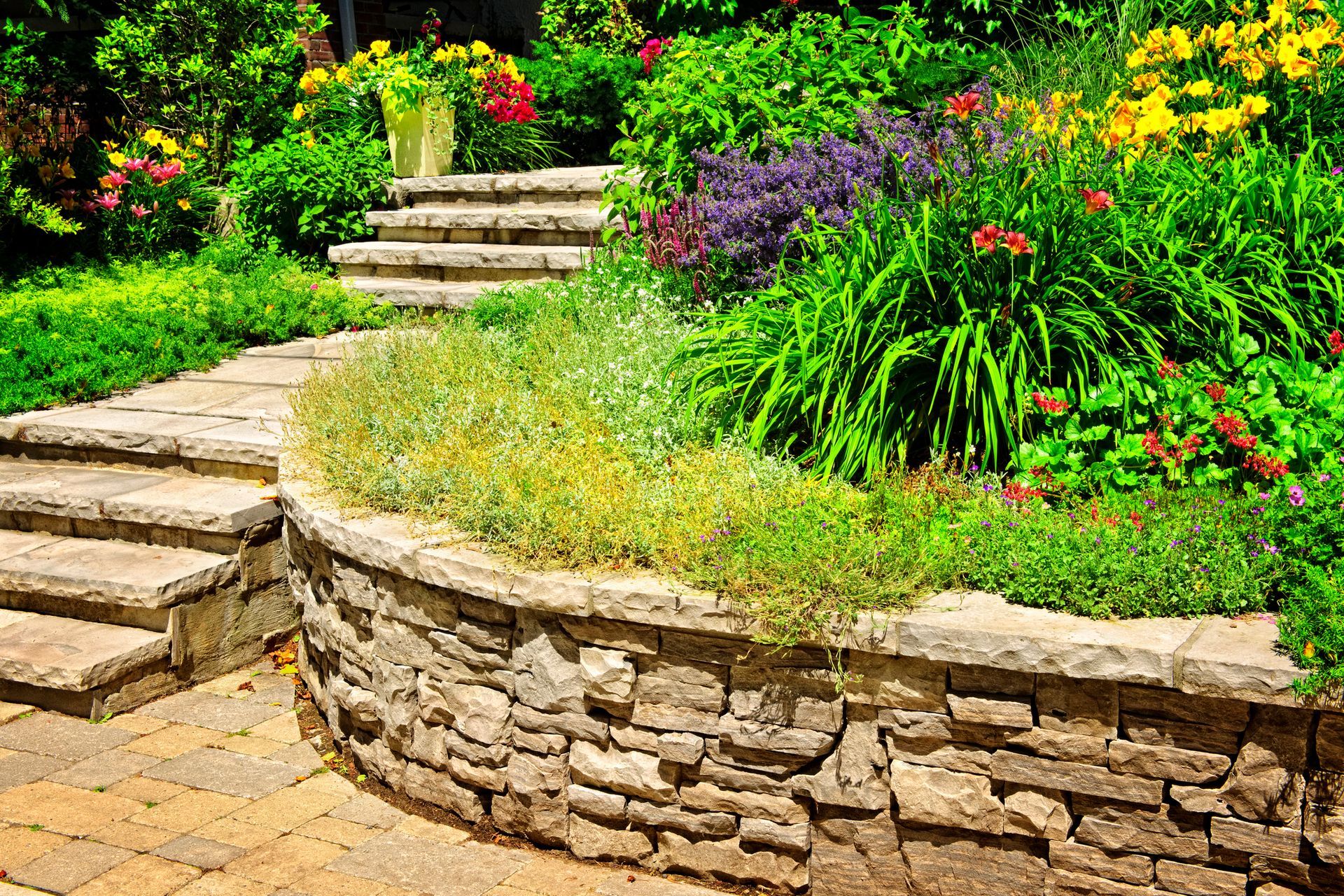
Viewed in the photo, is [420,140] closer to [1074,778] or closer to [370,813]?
[370,813]

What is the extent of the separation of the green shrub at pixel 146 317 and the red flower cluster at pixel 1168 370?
461 cm

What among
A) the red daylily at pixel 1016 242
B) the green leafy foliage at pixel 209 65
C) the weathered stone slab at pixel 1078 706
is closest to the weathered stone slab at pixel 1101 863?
the weathered stone slab at pixel 1078 706

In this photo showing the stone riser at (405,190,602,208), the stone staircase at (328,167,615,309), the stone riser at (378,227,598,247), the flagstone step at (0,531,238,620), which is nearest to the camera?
the flagstone step at (0,531,238,620)

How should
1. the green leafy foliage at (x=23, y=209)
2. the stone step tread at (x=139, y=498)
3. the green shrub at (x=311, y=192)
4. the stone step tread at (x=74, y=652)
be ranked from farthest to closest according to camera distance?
the green shrub at (x=311, y=192), the green leafy foliage at (x=23, y=209), the stone step tread at (x=139, y=498), the stone step tread at (x=74, y=652)

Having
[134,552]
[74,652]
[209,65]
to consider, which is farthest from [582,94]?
[74,652]

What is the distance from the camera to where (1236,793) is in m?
2.61

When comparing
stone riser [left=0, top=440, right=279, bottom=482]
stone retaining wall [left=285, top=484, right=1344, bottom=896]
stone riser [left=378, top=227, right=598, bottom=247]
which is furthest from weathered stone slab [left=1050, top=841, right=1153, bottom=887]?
stone riser [left=378, top=227, right=598, bottom=247]

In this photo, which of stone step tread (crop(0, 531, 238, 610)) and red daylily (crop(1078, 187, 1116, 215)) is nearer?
red daylily (crop(1078, 187, 1116, 215))

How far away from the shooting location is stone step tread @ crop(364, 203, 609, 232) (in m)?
6.92

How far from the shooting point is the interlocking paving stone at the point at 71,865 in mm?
3098

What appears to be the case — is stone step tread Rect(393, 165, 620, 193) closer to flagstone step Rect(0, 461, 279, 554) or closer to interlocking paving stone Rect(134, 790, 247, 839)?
flagstone step Rect(0, 461, 279, 554)

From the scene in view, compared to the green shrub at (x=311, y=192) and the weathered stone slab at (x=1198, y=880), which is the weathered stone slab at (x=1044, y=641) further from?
the green shrub at (x=311, y=192)

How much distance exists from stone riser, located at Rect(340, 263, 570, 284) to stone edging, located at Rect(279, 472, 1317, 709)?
376 centimetres

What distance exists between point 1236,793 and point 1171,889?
0.29 meters
